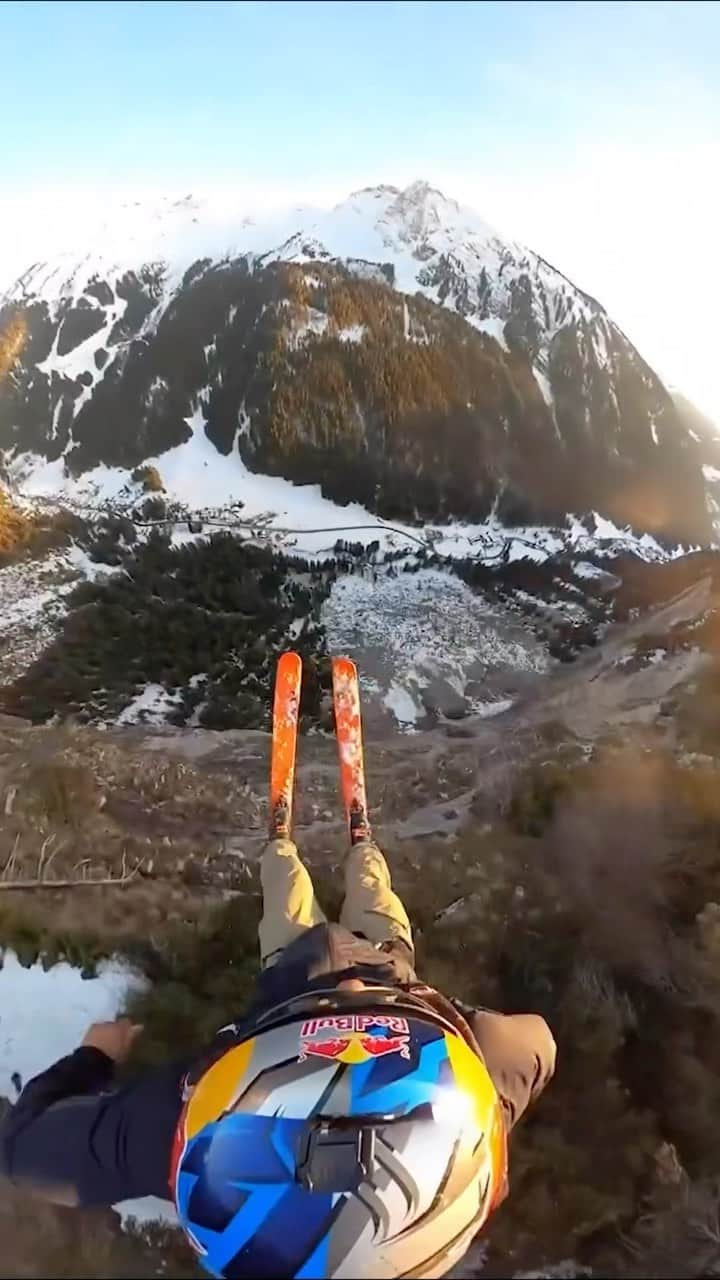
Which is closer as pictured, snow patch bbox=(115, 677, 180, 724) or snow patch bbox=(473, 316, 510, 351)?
snow patch bbox=(115, 677, 180, 724)

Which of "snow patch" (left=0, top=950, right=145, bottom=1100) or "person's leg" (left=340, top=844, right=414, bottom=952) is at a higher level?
"person's leg" (left=340, top=844, right=414, bottom=952)

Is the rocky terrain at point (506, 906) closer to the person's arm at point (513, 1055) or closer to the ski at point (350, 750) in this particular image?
the ski at point (350, 750)

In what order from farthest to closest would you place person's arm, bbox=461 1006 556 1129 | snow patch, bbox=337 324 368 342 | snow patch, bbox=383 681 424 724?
snow patch, bbox=337 324 368 342 < snow patch, bbox=383 681 424 724 < person's arm, bbox=461 1006 556 1129

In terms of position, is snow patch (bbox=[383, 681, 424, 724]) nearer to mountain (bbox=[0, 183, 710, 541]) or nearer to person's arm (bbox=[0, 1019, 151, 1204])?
mountain (bbox=[0, 183, 710, 541])

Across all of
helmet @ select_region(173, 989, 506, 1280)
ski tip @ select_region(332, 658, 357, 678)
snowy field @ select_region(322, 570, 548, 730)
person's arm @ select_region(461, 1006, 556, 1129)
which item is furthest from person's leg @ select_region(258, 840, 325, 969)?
snowy field @ select_region(322, 570, 548, 730)

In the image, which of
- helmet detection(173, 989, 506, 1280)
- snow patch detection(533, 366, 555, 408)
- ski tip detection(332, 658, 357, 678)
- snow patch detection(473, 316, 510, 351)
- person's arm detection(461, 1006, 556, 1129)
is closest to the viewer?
helmet detection(173, 989, 506, 1280)

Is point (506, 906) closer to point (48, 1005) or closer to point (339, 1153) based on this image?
point (48, 1005)

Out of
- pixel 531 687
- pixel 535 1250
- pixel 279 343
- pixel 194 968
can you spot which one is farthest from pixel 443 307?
pixel 535 1250

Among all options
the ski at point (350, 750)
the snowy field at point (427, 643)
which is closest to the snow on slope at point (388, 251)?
the snowy field at point (427, 643)
